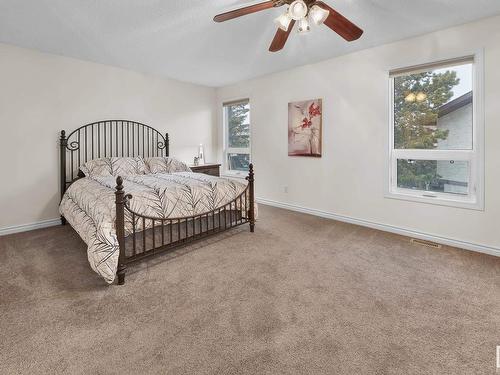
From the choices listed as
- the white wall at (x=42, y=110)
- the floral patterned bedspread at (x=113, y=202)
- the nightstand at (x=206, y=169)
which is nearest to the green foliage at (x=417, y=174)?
the floral patterned bedspread at (x=113, y=202)

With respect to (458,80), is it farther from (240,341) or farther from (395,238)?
(240,341)

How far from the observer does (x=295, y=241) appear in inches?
127

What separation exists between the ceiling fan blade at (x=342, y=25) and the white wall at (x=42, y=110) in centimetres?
345

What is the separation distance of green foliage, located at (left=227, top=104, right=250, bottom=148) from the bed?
4.63ft

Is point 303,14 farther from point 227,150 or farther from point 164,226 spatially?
point 227,150

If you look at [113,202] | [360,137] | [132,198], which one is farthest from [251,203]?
[360,137]

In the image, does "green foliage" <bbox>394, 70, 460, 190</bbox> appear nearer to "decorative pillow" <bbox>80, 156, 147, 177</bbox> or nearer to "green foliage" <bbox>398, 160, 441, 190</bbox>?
"green foliage" <bbox>398, 160, 441, 190</bbox>

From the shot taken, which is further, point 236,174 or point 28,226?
point 236,174

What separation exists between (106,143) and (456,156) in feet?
15.2

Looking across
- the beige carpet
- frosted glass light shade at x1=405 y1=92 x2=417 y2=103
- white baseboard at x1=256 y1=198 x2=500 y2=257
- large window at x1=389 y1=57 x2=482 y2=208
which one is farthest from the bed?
frosted glass light shade at x1=405 y1=92 x2=417 y2=103

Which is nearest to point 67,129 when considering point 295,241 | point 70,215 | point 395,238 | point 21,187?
point 21,187

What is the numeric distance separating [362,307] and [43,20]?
3852 millimetres

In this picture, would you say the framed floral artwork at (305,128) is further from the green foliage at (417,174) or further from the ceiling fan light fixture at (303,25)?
the ceiling fan light fixture at (303,25)

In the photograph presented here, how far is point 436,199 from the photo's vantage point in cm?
317
